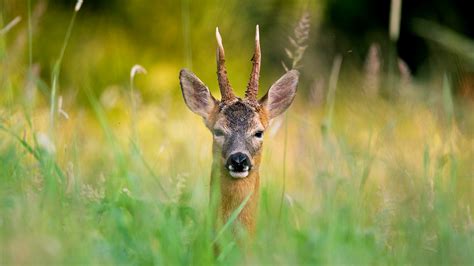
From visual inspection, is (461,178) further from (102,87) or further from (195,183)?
(102,87)

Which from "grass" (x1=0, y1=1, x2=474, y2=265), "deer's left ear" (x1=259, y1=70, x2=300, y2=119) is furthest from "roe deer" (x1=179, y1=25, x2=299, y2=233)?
"grass" (x1=0, y1=1, x2=474, y2=265)

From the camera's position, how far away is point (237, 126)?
4.98 metres

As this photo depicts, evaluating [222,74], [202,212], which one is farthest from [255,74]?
[202,212]

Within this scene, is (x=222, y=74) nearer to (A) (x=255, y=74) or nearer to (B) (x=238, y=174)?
(A) (x=255, y=74)

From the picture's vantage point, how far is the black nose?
15.4ft

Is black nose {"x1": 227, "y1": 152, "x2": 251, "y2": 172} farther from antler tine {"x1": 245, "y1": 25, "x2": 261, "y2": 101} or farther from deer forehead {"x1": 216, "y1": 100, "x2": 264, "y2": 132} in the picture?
antler tine {"x1": 245, "y1": 25, "x2": 261, "y2": 101}

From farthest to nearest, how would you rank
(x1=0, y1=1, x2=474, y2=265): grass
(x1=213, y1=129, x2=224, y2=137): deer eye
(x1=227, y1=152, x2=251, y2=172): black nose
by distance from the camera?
(x1=213, y1=129, x2=224, y2=137): deer eye < (x1=227, y1=152, x2=251, y2=172): black nose < (x1=0, y1=1, x2=474, y2=265): grass

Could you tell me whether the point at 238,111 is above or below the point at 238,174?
above

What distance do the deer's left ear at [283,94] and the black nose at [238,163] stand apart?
627 millimetres

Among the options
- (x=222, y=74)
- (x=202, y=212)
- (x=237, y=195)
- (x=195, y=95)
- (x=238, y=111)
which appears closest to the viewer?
(x=202, y=212)

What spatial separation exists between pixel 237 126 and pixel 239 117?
0.07m

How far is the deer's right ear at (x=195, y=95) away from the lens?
206 inches

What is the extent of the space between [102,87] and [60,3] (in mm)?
1000

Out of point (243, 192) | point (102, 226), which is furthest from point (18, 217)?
point (243, 192)
